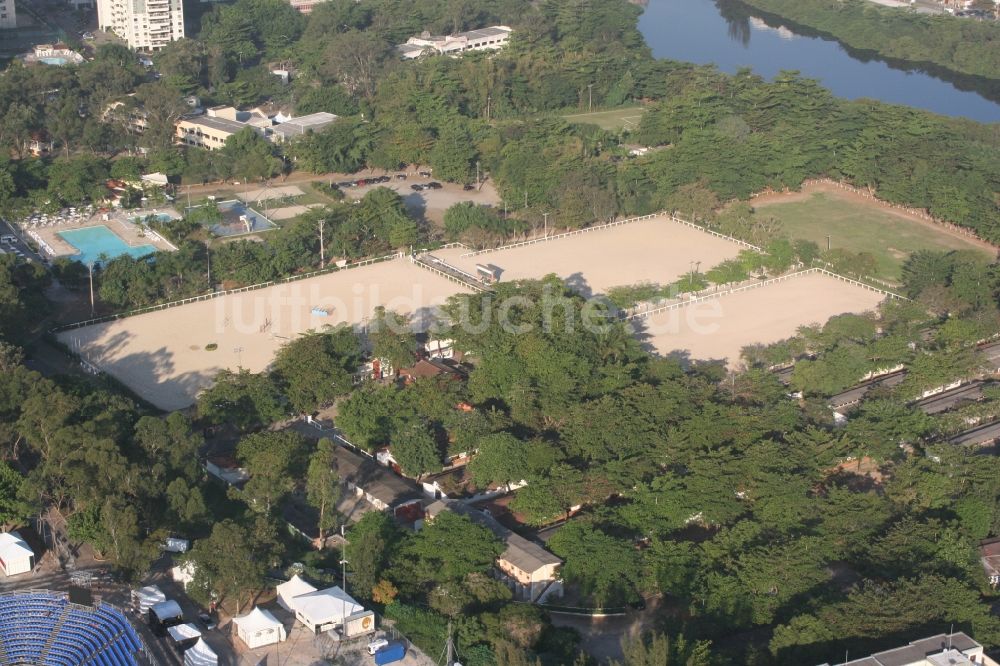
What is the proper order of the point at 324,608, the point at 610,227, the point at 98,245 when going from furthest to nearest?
the point at 610,227, the point at 98,245, the point at 324,608

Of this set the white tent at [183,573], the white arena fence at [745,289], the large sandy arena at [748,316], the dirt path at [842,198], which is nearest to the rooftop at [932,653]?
the white tent at [183,573]

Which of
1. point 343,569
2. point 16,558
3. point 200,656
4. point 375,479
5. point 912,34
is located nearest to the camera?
point 200,656

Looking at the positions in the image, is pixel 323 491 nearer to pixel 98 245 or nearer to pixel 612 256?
pixel 612 256

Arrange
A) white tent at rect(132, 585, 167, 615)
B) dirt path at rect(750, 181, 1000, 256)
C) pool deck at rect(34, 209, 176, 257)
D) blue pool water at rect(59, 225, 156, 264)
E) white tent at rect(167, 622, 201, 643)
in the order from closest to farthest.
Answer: white tent at rect(167, 622, 201, 643)
white tent at rect(132, 585, 167, 615)
blue pool water at rect(59, 225, 156, 264)
pool deck at rect(34, 209, 176, 257)
dirt path at rect(750, 181, 1000, 256)

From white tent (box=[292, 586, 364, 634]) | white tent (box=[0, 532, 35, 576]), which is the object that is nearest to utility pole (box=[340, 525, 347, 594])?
white tent (box=[292, 586, 364, 634])

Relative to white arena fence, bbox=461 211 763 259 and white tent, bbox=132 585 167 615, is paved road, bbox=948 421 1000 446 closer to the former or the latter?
white arena fence, bbox=461 211 763 259

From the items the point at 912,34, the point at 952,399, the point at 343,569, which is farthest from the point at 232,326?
the point at 912,34

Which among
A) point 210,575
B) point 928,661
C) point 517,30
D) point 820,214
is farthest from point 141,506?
point 517,30
